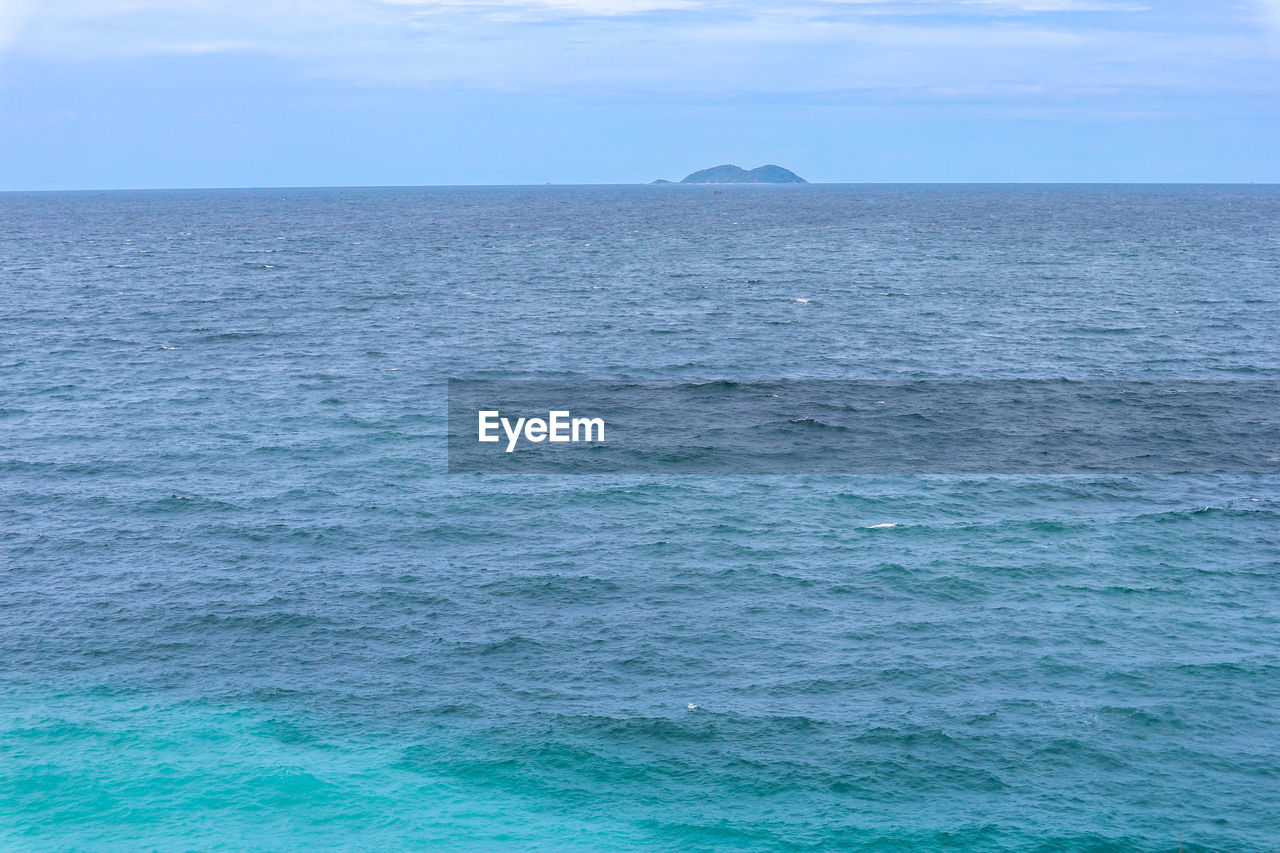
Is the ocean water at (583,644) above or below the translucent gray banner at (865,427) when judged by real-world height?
below

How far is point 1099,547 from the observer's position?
182ft

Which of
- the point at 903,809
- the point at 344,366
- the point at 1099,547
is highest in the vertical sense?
the point at 344,366

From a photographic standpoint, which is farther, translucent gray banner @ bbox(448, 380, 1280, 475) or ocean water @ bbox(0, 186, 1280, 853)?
translucent gray banner @ bbox(448, 380, 1280, 475)

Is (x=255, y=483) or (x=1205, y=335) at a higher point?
(x=1205, y=335)

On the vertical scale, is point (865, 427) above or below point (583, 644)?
above

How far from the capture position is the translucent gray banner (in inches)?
2712

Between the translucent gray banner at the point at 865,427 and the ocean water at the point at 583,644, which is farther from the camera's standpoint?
the translucent gray banner at the point at 865,427

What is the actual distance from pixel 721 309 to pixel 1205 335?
50.3 meters

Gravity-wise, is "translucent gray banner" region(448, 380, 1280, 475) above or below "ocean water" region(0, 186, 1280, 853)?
above

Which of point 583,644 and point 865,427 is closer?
point 583,644

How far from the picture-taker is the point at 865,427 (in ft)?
251

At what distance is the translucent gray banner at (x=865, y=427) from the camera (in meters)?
68.9

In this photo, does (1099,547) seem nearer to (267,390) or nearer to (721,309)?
(267,390)

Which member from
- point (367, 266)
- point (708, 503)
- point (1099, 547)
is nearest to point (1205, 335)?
point (1099, 547)
